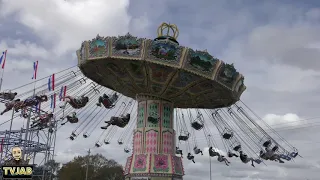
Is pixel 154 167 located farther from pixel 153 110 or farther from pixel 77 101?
pixel 77 101

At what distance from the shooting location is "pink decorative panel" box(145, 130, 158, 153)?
73.8 feet

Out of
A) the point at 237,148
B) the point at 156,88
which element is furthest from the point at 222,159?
the point at 156,88

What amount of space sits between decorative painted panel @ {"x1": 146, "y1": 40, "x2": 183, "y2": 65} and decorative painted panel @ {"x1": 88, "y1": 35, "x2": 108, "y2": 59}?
7.91ft

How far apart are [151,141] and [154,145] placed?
0.31 meters

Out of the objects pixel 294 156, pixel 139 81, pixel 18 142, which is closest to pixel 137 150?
pixel 139 81

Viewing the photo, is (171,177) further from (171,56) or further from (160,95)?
(171,56)

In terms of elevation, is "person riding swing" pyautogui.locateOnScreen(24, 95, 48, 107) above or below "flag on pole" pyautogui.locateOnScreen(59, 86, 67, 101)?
below

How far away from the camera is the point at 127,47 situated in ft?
66.4

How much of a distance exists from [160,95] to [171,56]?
400 cm

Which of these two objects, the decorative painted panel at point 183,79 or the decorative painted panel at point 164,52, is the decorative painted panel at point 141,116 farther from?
the decorative painted panel at point 164,52

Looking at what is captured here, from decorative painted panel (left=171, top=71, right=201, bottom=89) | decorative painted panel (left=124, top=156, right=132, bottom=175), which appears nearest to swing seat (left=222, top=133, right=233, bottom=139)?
decorative painted panel (left=171, top=71, right=201, bottom=89)

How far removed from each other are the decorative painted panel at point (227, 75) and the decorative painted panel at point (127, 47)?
4.57 metres

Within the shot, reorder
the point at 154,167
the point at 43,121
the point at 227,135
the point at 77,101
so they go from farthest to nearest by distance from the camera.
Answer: the point at 43,121 < the point at 227,135 < the point at 77,101 < the point at 154,167

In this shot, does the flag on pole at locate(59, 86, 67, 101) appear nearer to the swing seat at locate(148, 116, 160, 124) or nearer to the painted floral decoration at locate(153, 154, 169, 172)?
the swing seat at locate(148, 116, 160, 124)
